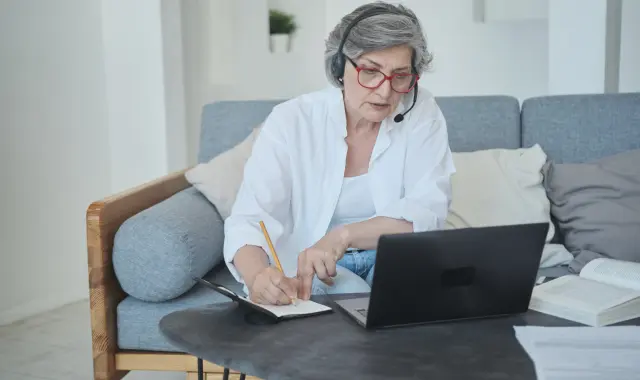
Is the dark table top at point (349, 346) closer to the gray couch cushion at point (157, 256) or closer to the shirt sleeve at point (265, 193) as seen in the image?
the shirt sleeve at point (265, 193)

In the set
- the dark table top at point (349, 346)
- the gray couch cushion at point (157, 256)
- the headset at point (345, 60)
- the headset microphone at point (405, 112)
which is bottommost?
the gray couch cushion at point (157, 256)

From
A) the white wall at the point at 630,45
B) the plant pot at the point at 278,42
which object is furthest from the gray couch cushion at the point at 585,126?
the plant pot at the point at 278,42

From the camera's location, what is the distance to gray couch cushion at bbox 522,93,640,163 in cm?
228

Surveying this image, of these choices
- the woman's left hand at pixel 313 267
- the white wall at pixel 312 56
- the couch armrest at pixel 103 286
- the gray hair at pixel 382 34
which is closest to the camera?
the woman's left hand at pixel 313 267

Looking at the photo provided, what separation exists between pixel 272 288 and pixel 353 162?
578mm

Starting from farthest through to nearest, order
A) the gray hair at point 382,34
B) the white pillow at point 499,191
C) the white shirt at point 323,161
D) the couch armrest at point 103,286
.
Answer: the white pillow at point 499,191
the couch armrest at point 103,286
the white shirt at point 323,161
the gray hair at point 382,34

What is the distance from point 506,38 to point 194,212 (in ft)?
9.08

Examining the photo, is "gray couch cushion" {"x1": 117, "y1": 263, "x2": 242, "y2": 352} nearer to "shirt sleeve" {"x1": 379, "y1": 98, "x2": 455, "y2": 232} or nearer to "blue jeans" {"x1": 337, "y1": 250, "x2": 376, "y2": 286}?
"blue jeans" {"x1": 337, "y1": 250, "x2": 376, "y2": 286}

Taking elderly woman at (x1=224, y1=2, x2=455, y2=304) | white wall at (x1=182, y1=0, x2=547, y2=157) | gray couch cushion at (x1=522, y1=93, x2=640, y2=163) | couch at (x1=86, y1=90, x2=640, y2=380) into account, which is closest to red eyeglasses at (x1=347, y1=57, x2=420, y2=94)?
elderly woman at (x1=224, y1=2, x2=455, y2=304)

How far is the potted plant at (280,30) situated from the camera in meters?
4.90

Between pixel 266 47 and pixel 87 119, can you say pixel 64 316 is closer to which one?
pixel 87 119

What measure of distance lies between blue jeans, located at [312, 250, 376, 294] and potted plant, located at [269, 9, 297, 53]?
3.34 meters

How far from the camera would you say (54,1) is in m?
3.08

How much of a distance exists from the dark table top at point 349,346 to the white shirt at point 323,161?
20.7 inches
